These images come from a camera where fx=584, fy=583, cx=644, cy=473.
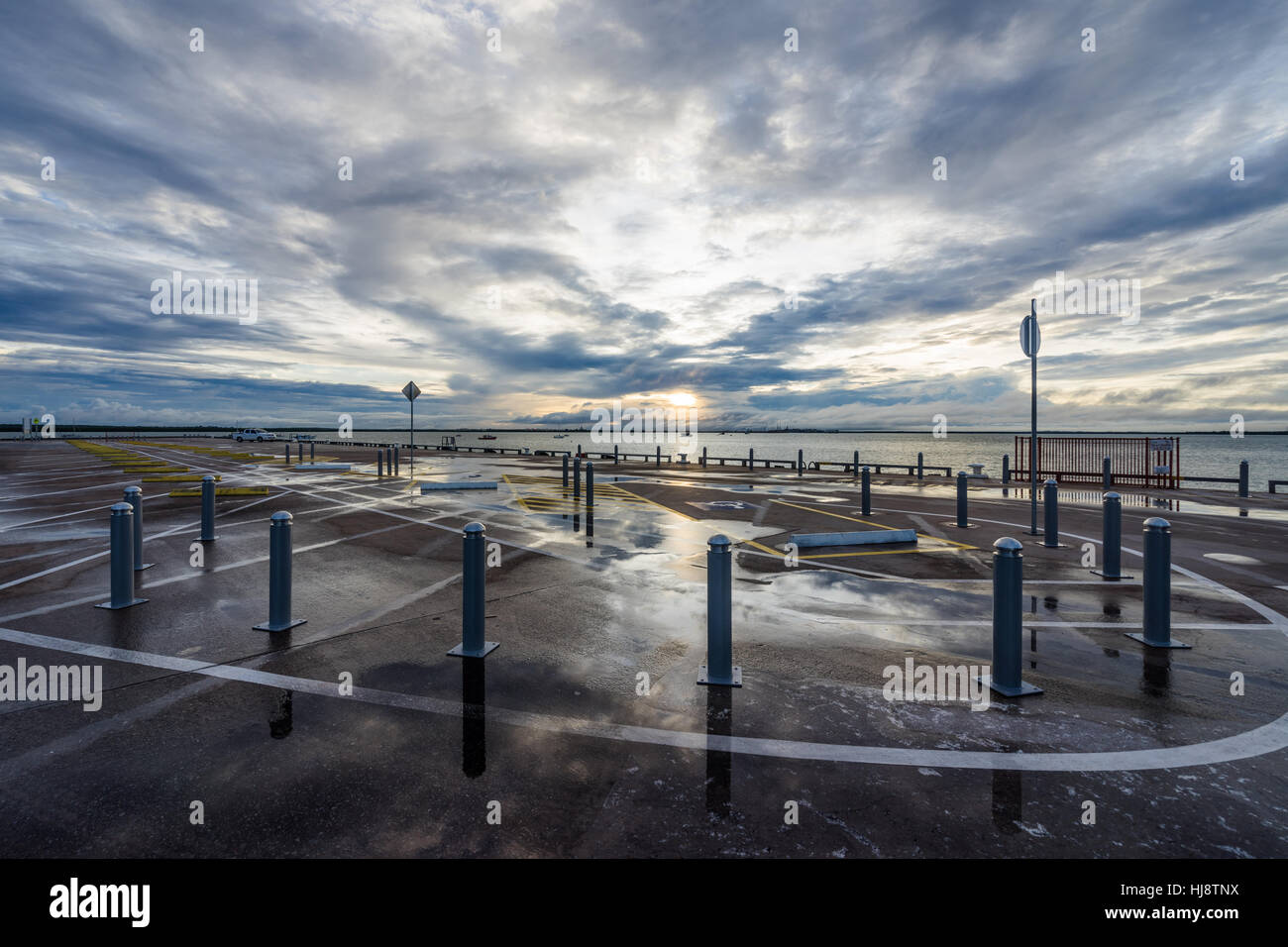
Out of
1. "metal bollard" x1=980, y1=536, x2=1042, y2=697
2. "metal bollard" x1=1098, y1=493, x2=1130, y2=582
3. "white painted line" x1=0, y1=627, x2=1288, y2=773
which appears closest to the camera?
"white painted line" x1=0, y1=627, x2=1288, y2=773

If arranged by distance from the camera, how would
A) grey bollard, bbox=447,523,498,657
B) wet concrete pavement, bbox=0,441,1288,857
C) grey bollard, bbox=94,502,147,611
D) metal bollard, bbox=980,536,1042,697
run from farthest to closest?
grey bollard, bbox=94,502,147,611
grey bollard, bbox=447,523,498,657
metal bollard, bbox=980,536,1042,697
wet concrete pavement, bbox=0,441,1288,857

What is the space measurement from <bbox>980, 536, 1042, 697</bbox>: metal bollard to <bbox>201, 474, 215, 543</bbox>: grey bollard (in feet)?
38.8

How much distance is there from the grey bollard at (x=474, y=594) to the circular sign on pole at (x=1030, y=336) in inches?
394

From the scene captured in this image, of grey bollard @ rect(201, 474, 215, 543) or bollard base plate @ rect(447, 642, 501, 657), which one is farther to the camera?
grey bollard @ rect(201, 474, 215, 543)

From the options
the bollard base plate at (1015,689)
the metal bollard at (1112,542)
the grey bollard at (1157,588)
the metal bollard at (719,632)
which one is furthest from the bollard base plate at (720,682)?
the metal bollard at (1112,542)

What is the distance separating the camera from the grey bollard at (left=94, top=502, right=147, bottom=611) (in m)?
6.42

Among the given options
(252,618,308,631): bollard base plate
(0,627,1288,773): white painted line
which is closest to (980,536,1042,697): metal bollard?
(0,627,1288,773): white painted line

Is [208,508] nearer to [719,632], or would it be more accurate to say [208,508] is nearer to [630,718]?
[630,718]

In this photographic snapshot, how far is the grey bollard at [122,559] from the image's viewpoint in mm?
6422

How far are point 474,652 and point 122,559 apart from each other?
4600 mm

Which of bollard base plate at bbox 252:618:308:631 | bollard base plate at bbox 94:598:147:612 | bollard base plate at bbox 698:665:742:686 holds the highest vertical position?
bollard base plate at bbox 94:598:147:612

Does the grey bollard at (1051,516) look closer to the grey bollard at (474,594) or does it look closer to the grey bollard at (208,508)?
the grey bollard at (474,594)

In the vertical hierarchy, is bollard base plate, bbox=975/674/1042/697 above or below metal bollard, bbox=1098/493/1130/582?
below
